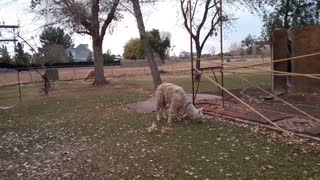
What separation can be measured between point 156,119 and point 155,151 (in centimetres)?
364

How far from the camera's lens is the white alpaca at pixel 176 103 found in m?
11.1

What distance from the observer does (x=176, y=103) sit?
11109 mm

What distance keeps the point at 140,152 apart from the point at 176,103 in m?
3.19

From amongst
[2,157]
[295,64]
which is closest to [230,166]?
[2,157]

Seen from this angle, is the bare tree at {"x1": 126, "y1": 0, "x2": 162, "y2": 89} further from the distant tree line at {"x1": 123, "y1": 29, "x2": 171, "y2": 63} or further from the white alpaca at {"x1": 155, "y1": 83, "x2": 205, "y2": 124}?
the distant tree line at {"x1": 123, "y1": 29, "x2": 171, "y2": 63}

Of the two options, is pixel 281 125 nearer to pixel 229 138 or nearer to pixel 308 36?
pixel 229 138

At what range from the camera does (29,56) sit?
124 feet

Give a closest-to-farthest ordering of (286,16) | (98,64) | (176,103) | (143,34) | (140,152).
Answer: (140,152) → (176,103) → (143,34) → (286,16) → (98,64)

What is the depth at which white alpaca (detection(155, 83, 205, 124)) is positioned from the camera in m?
11.1

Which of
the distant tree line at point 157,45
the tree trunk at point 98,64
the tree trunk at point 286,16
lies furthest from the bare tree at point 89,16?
the distant tree line at point 157,45

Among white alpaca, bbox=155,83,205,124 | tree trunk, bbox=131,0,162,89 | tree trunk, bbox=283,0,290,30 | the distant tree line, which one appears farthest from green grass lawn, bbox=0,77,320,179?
the distant tree line

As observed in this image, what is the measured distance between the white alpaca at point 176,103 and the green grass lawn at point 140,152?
378 mm

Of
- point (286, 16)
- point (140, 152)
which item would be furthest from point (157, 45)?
point (140, 152)

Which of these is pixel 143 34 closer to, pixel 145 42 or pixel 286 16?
pixel 145 42
